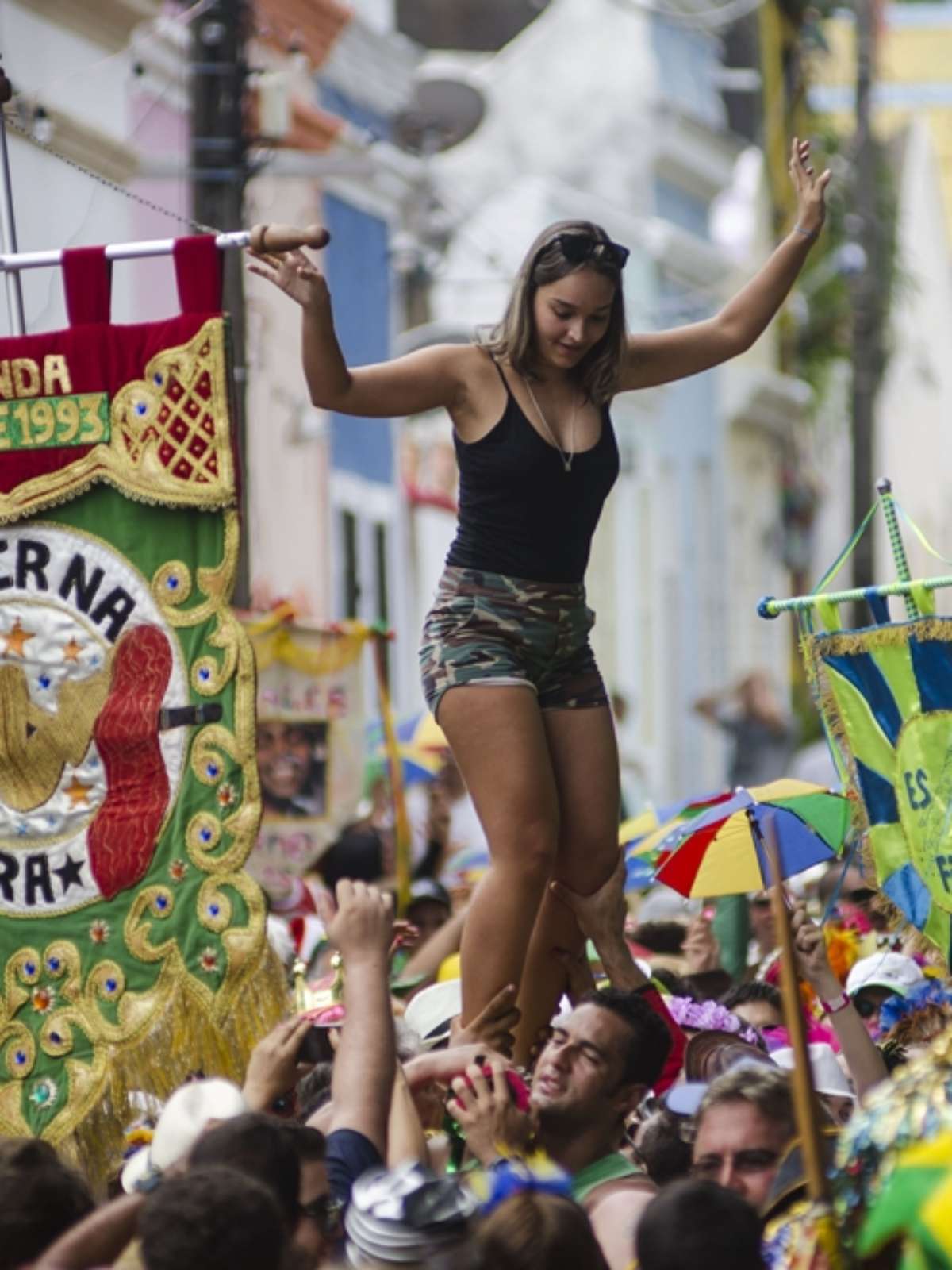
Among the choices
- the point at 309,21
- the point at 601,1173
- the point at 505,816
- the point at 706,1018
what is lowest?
the point at 601,1173

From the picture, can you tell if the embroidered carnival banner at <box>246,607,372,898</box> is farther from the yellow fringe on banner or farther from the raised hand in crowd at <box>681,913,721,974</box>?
the raised hand in crowd at <box>681,913,721,974</box>

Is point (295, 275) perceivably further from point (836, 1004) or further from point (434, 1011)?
point (434, 1011)

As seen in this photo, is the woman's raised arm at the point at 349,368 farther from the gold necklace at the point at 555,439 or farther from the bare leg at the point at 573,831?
the bare leg at the point at 573,831

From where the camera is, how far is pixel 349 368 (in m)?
5.85

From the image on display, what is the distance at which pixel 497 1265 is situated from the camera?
3.95 m

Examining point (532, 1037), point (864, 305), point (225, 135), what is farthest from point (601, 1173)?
point (864, 305)

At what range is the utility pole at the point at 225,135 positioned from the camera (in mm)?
11781

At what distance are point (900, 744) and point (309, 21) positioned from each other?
14.5m

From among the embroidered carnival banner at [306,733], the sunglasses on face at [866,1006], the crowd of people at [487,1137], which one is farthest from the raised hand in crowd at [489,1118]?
the embroidered carnival banner at [306,733]

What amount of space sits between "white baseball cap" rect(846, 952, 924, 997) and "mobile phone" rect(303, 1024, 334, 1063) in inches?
52.7

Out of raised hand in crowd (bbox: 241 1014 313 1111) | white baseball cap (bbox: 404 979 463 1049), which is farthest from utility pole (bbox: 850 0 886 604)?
raised hand in crowd (bbox: 241 1014 313 1111)

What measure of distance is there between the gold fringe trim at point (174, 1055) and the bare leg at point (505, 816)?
1.46ft

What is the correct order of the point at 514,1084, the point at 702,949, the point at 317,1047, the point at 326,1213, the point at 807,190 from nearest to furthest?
the point at 326,1213
the point at 514,1084
the point at 807,190
the point at 317,1047
the point at 702,949

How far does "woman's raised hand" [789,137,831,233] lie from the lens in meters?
6.27
